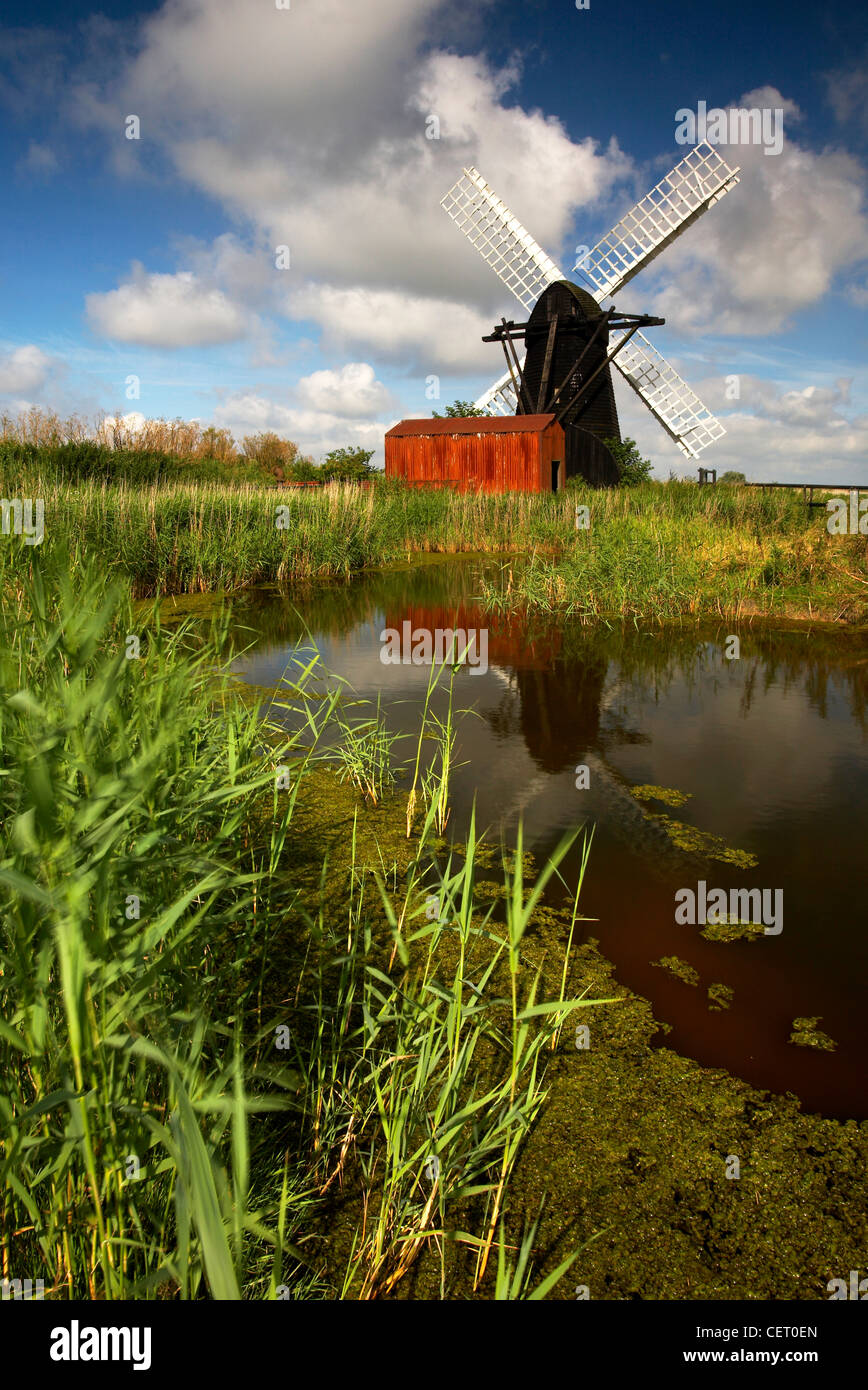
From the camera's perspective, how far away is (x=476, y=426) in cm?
1958

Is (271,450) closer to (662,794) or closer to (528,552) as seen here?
(528,552)

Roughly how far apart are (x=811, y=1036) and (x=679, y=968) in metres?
0.40

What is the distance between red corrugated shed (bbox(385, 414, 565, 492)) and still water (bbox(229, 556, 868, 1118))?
488 inches

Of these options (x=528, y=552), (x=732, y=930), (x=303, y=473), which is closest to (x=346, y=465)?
(x=303, y=473)

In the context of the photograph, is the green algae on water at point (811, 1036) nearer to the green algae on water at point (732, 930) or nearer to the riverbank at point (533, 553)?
the green algae on water at point (732, 930)

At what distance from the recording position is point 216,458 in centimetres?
2398

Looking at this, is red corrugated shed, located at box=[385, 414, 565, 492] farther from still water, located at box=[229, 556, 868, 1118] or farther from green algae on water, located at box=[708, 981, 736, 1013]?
green algae on water, located at box=[708, 981, 736, 1013]

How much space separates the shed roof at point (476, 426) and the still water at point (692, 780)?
500 inches

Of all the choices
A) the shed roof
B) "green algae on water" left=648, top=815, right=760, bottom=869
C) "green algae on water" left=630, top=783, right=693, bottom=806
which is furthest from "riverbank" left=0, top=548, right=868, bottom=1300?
the shed roof

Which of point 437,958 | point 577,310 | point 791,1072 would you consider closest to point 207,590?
point 437,958

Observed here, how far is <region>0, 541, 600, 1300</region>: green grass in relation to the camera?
3.06 ft

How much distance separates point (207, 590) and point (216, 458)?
16.8 meters

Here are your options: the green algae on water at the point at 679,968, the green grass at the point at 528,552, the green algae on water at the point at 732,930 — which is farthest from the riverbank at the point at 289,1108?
the green grass at the point at 528,552

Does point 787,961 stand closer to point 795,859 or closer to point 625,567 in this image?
point 795,859
